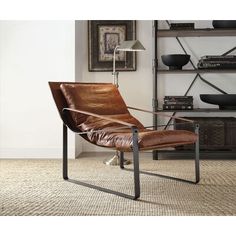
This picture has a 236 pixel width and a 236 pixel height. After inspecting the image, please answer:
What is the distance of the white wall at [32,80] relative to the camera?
4.45m

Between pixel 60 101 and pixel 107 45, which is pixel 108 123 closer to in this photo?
pixel 60 101

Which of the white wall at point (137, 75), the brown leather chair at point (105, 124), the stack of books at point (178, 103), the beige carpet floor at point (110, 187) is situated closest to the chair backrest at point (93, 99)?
the brown leather chair at point (105, 124)

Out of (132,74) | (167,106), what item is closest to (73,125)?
(167,106)

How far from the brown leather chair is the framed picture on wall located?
4.93 feet

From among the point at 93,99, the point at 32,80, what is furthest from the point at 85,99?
the point at 32,80

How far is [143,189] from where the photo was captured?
2803 millimetres

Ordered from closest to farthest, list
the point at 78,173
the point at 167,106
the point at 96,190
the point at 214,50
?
the point at 96,190 < the point at 78,173 < the point at 167,106 < the point at 214,50

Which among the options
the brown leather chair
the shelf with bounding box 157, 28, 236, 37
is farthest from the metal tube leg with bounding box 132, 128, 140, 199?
the shelf with bounding box 157, 28, 236, 37

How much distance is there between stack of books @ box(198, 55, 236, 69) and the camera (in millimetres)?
4305

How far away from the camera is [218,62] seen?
14.2 feet

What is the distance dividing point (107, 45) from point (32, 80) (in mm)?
1068

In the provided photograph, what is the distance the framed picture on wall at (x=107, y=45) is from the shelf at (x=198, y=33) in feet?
1.78
